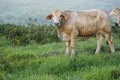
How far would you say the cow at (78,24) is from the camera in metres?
12.6

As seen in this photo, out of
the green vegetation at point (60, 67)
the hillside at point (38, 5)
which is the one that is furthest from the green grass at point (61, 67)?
the hillside at point (38, 5)

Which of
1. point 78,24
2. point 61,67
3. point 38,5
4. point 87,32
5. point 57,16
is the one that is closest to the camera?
point 61,67

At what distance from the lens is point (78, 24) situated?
42.0ft

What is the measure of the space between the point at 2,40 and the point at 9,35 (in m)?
1.13

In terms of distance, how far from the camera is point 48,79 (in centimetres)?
945

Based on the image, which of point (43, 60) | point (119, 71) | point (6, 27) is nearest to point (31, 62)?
point (43, 60)

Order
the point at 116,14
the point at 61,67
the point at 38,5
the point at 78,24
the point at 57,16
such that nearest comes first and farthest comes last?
the point at 61,67 → the point at 57,16 → the point at 78,24 → the point at 116,14 → the point at 38,5

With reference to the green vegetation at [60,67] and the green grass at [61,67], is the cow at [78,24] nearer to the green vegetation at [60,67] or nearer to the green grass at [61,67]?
the green vegetation at [60,67]

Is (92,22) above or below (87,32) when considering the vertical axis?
above

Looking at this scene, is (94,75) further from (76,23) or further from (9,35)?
(9,35)

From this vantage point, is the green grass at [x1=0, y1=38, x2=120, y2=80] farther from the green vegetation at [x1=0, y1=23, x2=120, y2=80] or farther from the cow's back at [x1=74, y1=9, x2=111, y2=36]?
the cow's back at [x1=74, y1=9, x2=111, y2=36]

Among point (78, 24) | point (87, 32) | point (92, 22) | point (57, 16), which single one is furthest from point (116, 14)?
point (57, 16)

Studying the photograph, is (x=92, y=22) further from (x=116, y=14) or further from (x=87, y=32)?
(x=116, y=14)

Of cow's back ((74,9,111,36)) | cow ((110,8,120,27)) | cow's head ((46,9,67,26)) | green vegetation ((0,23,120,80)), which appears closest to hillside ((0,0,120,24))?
cow ((110,8,120,27))
